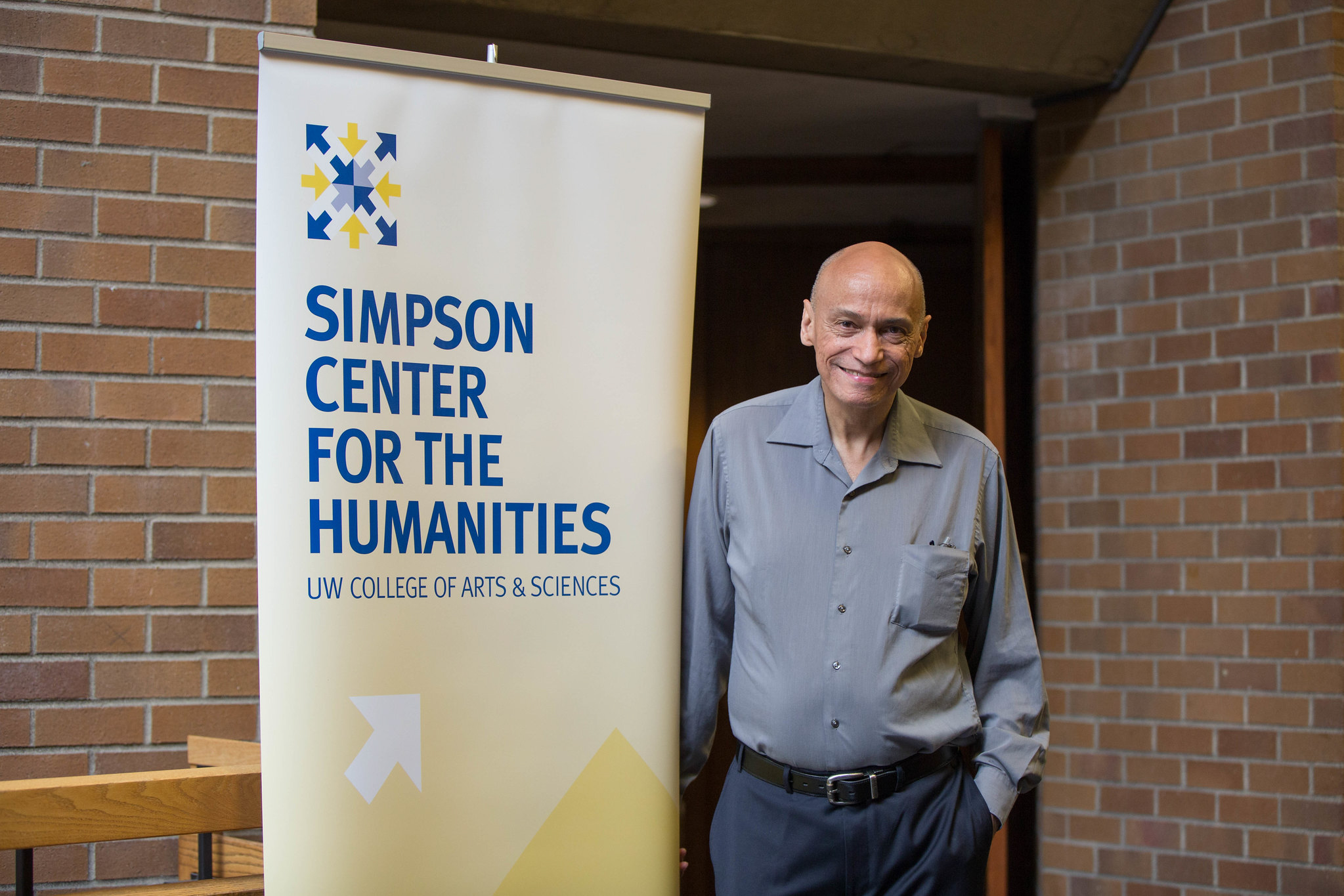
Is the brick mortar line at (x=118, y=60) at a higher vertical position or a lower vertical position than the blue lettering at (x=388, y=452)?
higher

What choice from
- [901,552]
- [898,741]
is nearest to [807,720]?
[898,741]

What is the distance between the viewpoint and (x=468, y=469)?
1554 mm

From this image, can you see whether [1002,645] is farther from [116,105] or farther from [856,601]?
[116,105]

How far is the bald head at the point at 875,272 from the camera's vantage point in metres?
1.61

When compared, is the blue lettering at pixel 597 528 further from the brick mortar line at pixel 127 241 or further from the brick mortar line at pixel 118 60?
the brick mortar line at pixel 118 60

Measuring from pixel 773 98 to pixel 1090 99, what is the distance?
3.37 ft

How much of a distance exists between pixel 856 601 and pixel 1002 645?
340mm

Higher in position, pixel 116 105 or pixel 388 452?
pixel 116 105

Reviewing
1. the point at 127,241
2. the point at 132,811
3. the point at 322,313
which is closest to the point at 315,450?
the point at 322,313

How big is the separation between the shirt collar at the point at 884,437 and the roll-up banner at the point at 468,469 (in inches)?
8.1

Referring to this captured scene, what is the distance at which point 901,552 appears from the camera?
1.63 metres

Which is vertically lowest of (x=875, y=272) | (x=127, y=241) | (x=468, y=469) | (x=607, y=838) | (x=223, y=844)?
(x=223, y=844)

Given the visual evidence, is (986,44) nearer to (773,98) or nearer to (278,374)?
(773,98)

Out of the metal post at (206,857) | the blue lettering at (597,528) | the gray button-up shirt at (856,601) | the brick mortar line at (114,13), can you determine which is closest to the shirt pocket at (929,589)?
the gray button-up shirt at (856,601)
